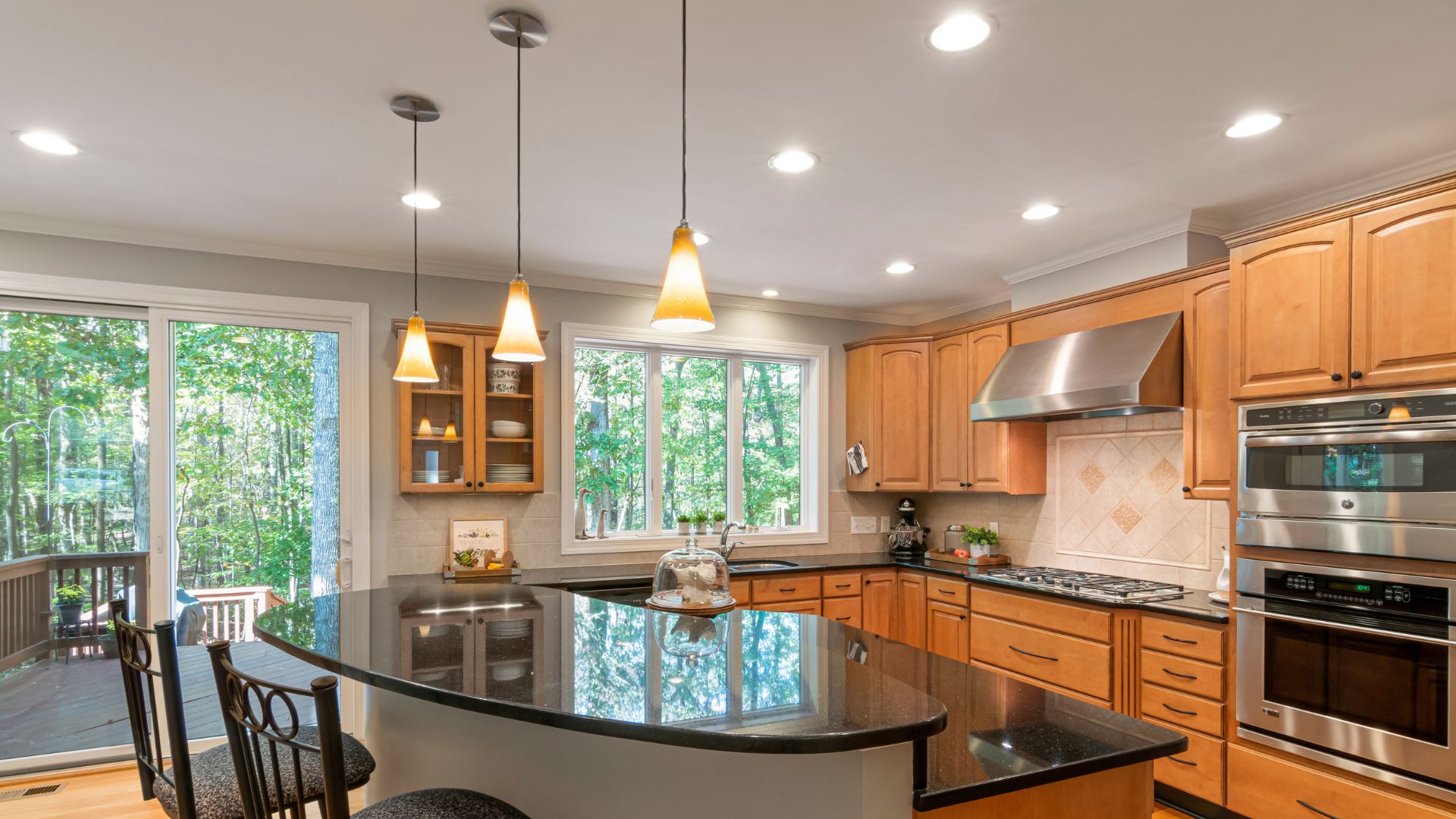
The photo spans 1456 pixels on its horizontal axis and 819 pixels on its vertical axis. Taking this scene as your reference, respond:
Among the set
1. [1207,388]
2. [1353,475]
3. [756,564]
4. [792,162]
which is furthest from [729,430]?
[1353,475]

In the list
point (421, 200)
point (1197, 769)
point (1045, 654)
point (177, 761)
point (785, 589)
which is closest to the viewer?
point (177, 761)

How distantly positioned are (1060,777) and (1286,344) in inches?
88.1

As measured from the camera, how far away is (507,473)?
173 inches

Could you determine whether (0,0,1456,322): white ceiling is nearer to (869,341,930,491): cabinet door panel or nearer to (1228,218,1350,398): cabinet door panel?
(1228,218,1350,398): cabinet door panel

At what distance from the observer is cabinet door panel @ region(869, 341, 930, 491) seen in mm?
5094

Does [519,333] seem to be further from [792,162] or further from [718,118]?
[792,162]

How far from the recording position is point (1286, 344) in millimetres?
2961

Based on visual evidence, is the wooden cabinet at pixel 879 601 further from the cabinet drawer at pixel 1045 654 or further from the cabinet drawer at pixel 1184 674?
the cabinet drawer at pixel 1184 674

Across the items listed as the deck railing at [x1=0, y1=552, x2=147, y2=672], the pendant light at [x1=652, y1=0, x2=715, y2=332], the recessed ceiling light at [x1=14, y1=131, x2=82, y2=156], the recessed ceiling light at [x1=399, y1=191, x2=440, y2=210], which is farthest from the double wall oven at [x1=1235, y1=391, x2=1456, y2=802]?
the deck railing at [x1=0, y1=552, x2=147, y2=672]

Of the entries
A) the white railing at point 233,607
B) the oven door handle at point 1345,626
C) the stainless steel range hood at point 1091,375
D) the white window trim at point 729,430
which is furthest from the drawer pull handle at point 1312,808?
the white railing at point 233,607

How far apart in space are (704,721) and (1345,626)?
2.53 m

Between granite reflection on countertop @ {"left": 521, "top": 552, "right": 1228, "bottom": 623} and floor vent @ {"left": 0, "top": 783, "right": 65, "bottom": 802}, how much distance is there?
6.88ft

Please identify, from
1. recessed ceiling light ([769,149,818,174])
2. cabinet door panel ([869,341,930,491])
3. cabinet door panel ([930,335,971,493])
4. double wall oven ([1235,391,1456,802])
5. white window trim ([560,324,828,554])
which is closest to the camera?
double wall oven ([1235,391,1456,802])

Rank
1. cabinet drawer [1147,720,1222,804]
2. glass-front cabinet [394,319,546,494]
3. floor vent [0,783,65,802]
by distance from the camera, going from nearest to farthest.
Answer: cabinet drawer [1147,720,1222,804] → floor vent [0,783,65,802] → glass-front cabinet [394,319,546,494]
